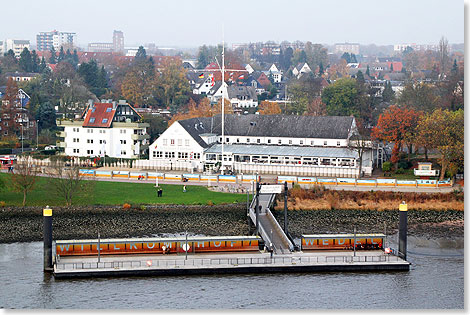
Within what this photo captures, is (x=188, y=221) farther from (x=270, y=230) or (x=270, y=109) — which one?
(x=270, y=109)

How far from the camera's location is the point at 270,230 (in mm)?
53000

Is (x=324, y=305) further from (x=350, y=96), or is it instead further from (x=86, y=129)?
(x=350, y=96)

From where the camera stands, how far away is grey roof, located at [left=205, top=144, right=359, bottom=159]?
75.4 metres

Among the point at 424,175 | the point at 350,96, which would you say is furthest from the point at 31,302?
the point at 350,96

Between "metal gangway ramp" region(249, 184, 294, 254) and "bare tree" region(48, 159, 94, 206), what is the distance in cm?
1232

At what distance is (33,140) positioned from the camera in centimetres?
9412

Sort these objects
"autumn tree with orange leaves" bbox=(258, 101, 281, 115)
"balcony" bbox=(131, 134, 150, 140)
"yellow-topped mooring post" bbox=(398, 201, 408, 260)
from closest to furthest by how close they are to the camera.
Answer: "yellow-topped mooring post" bbox=(398, 201, 408, 260)
"balcony" bbox=(131, 134, 150, 140)
"autumn tree with orange leaves" bbox=(258, 101, 281, 115)

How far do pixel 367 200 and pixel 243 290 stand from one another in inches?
904

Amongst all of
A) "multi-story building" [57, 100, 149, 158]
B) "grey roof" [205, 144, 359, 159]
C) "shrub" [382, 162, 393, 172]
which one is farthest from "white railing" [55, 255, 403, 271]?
"multi-story building" [57, 100, 149, 158]

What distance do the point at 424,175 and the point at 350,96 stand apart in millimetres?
38015

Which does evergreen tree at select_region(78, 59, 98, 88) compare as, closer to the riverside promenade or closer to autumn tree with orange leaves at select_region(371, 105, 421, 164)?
the riverside promenade

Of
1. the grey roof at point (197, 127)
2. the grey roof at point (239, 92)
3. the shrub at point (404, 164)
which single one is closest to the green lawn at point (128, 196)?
the grey roof at point (197, 127)

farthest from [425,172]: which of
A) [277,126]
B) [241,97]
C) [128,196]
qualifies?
[241,97]

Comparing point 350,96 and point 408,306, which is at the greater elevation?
point 350,96
